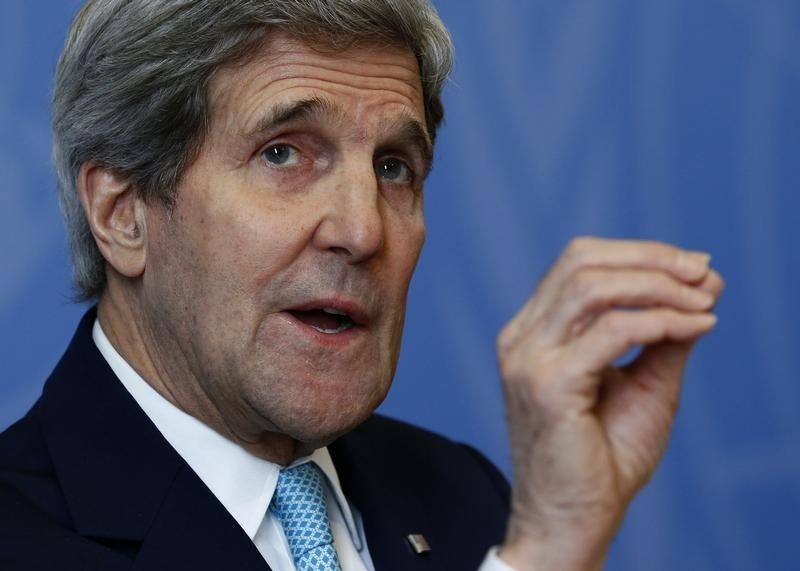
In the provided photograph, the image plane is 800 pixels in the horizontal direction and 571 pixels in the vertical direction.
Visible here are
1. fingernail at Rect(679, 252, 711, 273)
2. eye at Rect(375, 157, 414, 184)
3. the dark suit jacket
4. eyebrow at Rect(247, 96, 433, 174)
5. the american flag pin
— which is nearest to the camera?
fingernail at Rect(679, 252, 711, 273)

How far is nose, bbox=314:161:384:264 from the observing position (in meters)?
2.03

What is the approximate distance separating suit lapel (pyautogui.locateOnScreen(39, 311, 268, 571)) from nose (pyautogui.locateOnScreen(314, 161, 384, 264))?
0.42m

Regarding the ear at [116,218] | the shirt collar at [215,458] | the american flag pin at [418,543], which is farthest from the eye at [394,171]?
the american flag pin at [418,543]

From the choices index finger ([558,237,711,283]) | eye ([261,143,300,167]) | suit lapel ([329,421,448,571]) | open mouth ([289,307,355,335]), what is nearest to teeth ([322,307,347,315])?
open mouth ([289,307,355,335])

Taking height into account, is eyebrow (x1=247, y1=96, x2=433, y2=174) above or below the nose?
above

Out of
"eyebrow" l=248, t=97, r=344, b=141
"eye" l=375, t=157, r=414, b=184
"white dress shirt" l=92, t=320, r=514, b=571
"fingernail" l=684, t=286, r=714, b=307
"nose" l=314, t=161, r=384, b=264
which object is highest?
"eyebrow" l=248, t=97, r=344, b=141

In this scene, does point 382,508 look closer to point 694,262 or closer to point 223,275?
point 223,275

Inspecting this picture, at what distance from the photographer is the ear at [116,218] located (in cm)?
217

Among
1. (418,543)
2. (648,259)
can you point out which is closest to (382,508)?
(418,543)

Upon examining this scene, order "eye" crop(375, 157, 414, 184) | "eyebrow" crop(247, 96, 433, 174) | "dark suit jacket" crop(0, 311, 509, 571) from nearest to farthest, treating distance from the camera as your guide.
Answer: "dark suit jacket" crop(0, 311, 509, 571) < "eyebrow" crop(247, 96, 433, 174) < "eye" crop(375, 157, 414, 184)

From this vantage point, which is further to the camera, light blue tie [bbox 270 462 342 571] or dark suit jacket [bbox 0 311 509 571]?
light blue tie [bbox 270 462 342 571]

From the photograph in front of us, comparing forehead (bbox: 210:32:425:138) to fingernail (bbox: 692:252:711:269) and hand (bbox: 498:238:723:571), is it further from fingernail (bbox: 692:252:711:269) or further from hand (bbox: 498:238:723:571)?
fingernail (bbox: 692:252:711:269)

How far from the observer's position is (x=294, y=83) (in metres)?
2.09

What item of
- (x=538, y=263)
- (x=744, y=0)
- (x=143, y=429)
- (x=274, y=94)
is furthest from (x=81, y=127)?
(x=744, y=0)
